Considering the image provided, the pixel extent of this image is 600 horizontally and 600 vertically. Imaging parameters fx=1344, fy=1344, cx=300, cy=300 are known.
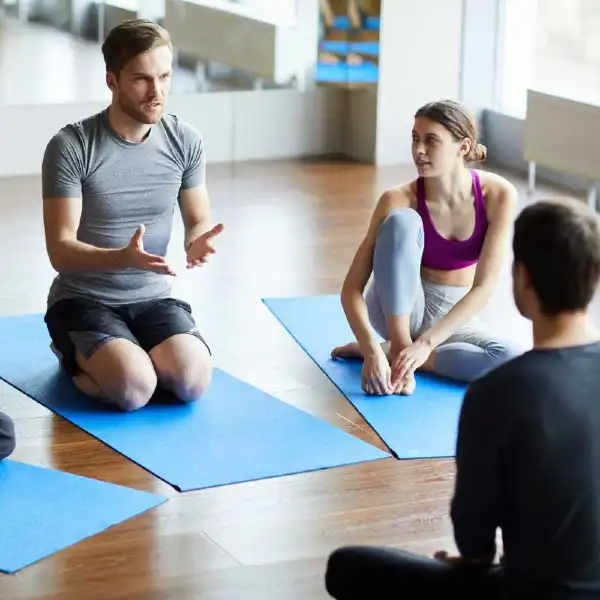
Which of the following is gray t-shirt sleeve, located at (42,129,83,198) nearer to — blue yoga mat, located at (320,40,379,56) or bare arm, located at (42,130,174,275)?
bare arm, located at (42,130,174,275)

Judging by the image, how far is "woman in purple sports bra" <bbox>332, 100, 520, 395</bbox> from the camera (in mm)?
3469

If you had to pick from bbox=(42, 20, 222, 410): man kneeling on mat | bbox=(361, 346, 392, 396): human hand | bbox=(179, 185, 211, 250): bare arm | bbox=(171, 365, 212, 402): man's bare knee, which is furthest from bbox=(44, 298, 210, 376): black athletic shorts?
bbox=(361, 346, 392, 396): human hand

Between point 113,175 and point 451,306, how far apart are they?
969mm

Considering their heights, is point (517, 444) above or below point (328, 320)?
above

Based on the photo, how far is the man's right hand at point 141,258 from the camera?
A: 314 cm

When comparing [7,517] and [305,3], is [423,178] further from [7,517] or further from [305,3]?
[305,3]

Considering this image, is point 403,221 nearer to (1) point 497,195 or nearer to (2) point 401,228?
(2) point 401,228

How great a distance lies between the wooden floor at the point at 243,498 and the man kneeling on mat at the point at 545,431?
0.64 metres

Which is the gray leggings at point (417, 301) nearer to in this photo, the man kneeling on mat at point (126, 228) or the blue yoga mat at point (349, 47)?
the man kneeling on mat at point (126, 228)

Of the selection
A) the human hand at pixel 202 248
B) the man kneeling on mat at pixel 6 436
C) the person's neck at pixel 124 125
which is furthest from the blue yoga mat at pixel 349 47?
the man kneeling on mat at pixel 6 436

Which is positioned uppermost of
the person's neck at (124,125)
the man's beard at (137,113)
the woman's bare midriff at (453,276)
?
the man's beard at (137,113)

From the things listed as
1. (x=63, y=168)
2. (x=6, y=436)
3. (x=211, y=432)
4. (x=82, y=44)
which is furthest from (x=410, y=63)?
(x=6, y=436)

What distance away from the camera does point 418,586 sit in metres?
2.05

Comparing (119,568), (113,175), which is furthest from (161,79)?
(119,568)
